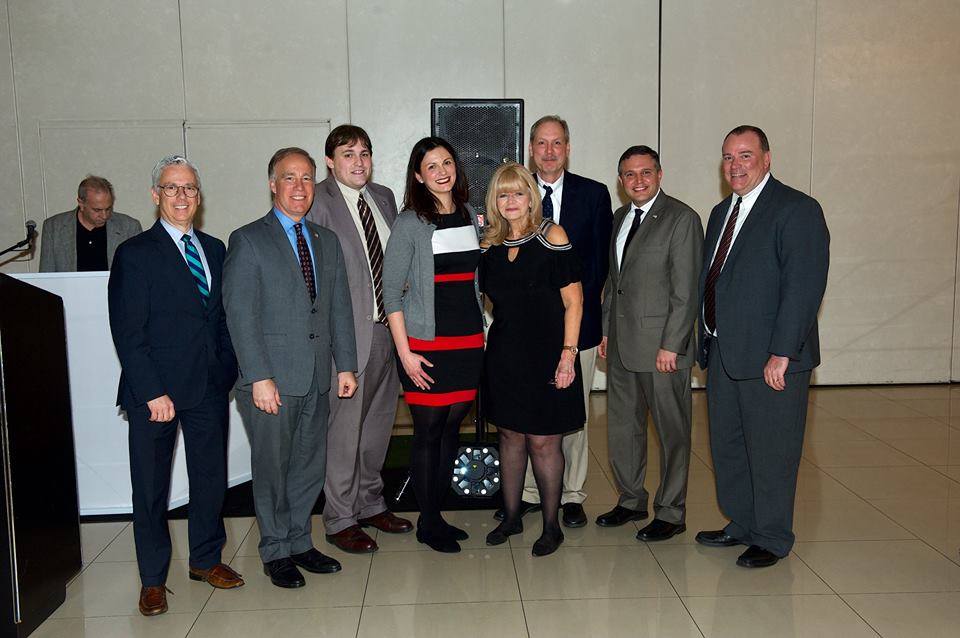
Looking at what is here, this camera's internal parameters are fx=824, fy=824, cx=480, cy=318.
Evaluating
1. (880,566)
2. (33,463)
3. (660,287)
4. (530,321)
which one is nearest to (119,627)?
(33,463)

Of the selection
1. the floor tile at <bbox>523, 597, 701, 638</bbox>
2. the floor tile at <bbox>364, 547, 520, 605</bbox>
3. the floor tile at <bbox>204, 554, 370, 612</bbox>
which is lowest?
the floor tile at <bbox>204, 554, 370, 612</bbox>

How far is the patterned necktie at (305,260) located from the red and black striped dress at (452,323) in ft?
1.62

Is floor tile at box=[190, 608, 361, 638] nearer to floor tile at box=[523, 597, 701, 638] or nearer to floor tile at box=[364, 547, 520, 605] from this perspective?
floor tile at box=[364, 547, 520, 605]

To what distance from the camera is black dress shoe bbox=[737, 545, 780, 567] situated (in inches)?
141

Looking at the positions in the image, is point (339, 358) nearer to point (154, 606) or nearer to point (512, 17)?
point (154, 606)

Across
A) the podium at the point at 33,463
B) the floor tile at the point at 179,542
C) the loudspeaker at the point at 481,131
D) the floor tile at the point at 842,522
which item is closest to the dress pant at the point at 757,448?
the floor tile at the point at 842,522

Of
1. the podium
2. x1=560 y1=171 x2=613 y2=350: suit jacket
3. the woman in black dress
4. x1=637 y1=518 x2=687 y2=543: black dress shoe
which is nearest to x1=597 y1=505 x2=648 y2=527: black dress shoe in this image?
x1=637 y1=518 x2=687 y2=543: black dress shoe

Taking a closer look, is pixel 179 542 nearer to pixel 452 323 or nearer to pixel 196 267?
pixel 196 267

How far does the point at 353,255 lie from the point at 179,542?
166cm

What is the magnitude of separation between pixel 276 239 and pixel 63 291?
1593 millimetres

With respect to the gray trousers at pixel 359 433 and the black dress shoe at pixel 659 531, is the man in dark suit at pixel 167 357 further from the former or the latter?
the black dress shoe at pixel 659 531

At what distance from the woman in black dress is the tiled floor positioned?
416mm

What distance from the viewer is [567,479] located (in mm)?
4297

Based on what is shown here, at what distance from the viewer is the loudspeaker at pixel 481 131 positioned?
4426mm
